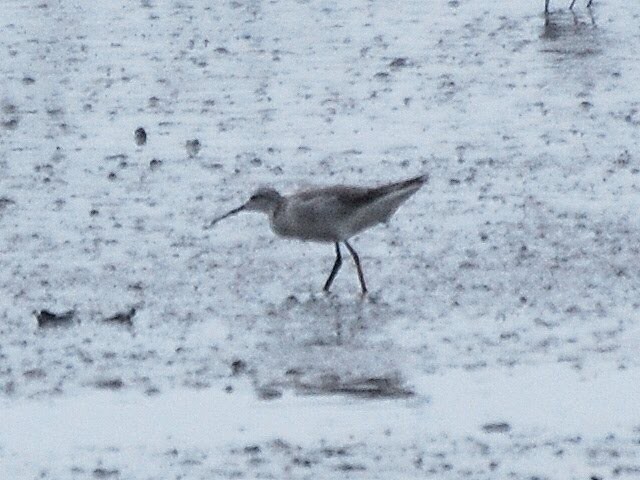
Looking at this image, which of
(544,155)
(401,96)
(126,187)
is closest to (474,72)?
(401,96)

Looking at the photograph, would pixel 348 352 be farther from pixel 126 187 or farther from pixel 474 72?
pixel 474 72

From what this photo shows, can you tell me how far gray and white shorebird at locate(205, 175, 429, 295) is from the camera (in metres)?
9.89

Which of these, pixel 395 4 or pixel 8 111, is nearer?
pixel 8 111

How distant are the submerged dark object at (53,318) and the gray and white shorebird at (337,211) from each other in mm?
1193

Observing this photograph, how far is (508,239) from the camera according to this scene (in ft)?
33.8

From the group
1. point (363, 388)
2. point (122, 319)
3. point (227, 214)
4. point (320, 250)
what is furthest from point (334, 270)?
point (363, 388)

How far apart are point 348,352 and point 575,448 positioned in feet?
4.96

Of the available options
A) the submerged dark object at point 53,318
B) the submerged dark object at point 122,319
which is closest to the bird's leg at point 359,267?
the submerged dark object at point 122,319

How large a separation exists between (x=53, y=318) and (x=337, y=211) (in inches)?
55.9

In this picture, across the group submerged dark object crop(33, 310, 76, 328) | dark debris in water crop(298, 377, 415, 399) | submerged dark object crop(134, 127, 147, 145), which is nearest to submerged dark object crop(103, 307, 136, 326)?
submerged dark object crop(33, 310, 76, 328)

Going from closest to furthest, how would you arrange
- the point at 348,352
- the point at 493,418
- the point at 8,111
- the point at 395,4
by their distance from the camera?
the point at 493,418
the point at 348,352
the point at 8,111
the point at 395,4

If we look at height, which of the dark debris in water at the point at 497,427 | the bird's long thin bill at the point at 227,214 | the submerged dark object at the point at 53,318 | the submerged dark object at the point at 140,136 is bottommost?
the submerged dark object at the point at 140,136

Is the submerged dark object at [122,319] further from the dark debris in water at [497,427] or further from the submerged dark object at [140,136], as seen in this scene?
the submerged dark object at [140,136]

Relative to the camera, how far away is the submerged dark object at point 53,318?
29.8 ft
